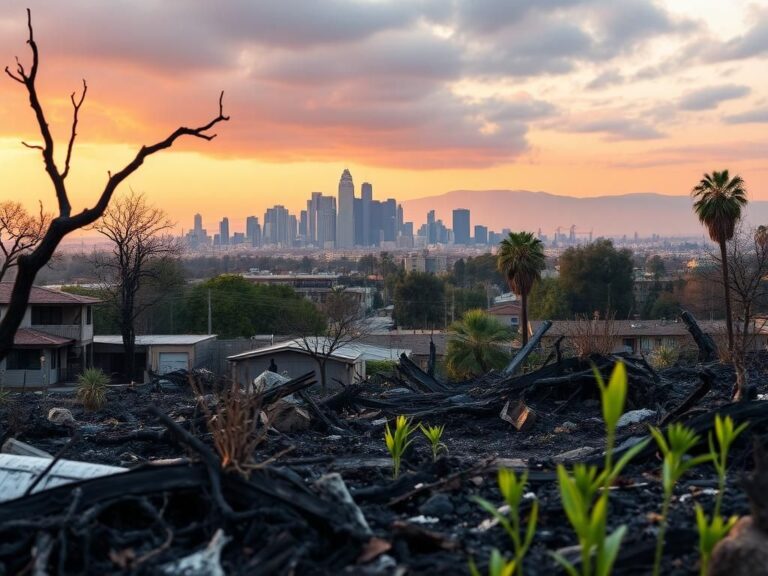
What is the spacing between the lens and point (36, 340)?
110ft

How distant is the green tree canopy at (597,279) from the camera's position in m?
64.2

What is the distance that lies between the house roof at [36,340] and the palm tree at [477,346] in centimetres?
1514

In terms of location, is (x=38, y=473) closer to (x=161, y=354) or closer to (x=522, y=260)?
(x=522, y=260)

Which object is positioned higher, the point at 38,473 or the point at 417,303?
the point at 38,473

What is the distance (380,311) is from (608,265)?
31.3 m

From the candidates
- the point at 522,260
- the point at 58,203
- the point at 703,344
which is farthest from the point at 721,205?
the point at 58,203

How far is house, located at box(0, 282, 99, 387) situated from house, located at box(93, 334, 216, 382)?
1.56 m

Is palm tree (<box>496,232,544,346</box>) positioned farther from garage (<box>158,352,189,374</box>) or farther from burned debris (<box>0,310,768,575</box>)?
burned debris (<box>0,310,768,575</box>)

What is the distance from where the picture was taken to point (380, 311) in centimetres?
9144

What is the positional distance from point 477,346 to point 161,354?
1395 centimetres

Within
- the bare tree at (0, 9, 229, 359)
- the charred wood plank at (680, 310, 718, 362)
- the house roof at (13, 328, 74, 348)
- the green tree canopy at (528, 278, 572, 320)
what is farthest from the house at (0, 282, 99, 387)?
the green tree canopy at (528, 278, 572, 320)

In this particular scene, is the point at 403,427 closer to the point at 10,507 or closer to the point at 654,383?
the point at 10,507

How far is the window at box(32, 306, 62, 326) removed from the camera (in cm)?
3612

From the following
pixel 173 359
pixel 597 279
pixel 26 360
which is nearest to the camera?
pixel 26 360
